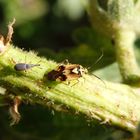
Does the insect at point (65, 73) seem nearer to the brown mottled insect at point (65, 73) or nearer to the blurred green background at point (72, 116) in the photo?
the brown mottled insect at point (65, 73)

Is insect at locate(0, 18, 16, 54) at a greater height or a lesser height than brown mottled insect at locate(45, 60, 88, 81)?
greater

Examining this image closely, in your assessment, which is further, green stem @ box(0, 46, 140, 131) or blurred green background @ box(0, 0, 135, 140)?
blurred green background @ box(0, 0, 135, 140)

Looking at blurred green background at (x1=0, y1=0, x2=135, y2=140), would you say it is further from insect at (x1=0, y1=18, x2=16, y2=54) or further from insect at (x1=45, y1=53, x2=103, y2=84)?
insect at (x1=0, y1=18, x2=16, y2=54)

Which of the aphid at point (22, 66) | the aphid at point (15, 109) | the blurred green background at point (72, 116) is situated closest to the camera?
the aphid at point (22, 66)

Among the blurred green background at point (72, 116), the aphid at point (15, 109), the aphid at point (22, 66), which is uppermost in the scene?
the blurred green background at point (72, 116)

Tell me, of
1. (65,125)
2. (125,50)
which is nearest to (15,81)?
(125,50)

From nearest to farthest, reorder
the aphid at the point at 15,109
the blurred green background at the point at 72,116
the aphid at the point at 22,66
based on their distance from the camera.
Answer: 1. the aphid at the point at 22,66
2. the aphid at the point at 15,109
3. the blurred green background at the point at 72,116

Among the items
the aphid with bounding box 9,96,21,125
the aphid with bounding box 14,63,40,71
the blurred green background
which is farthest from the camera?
the blurred green background

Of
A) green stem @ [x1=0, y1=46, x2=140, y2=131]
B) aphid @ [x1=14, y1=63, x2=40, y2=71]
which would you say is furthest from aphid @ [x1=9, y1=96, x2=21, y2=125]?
aphid @ [x1=14, y1=63, x2=40, y2=71]

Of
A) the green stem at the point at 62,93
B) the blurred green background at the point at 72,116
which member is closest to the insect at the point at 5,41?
the green stem at the point at 62,93

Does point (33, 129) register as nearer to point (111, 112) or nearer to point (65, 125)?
point (65, 125)
